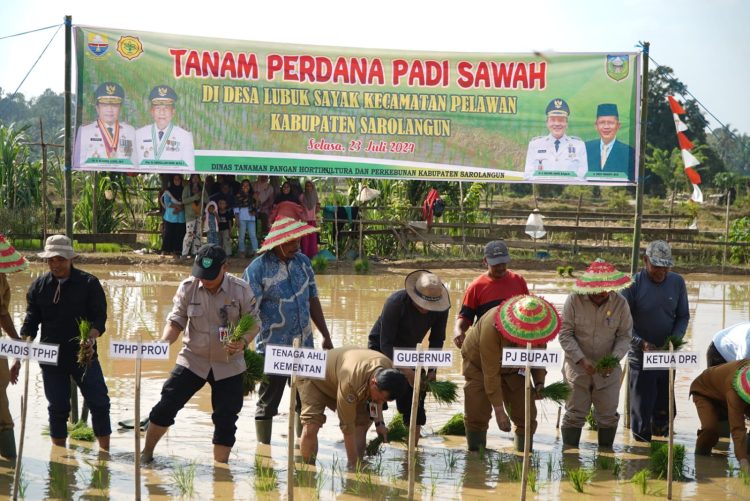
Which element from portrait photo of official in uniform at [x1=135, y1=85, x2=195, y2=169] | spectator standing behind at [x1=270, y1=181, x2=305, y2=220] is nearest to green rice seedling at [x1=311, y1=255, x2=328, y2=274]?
spectator standing behind at [x1=270, y1=181, x2=305, y2=220]

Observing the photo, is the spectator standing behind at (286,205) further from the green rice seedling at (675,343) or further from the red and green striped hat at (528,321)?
the red and green striped hat at (528,321)

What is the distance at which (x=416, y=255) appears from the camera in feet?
65.4

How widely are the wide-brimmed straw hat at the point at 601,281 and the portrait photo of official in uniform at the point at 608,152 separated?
6.69 feet

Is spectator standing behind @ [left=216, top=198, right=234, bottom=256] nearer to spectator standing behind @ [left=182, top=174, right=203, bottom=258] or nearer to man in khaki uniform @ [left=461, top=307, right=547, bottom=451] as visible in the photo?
spectator standing behind @ [left=182, top=174, right=203, bottom=258]

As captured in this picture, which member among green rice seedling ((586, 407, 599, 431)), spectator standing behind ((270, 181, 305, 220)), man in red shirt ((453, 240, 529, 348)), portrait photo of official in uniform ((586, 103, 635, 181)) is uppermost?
portrait photo of official in uniform ((586, 103, 635, 181))

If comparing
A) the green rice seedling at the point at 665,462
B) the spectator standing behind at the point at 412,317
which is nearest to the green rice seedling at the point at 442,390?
the spectator standing behind at the point at 412,317

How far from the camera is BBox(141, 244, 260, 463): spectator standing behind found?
627 centimetres

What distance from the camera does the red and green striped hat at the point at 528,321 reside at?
21.0 feet

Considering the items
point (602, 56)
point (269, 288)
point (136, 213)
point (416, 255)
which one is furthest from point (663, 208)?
point (269, 288)

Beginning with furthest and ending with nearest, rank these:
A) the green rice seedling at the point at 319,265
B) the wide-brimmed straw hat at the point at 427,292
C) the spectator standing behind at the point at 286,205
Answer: the green rice seedling at the point at 319,265 → the spectator standing behind at the point at 286,205 → the wide-brimmed straw hat at the point at 427,292

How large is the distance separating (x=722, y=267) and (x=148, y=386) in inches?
567

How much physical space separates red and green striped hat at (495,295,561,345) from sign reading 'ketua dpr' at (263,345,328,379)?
4.96 ft

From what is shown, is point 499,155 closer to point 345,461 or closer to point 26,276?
point 345,461

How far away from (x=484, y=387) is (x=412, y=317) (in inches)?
28.5
